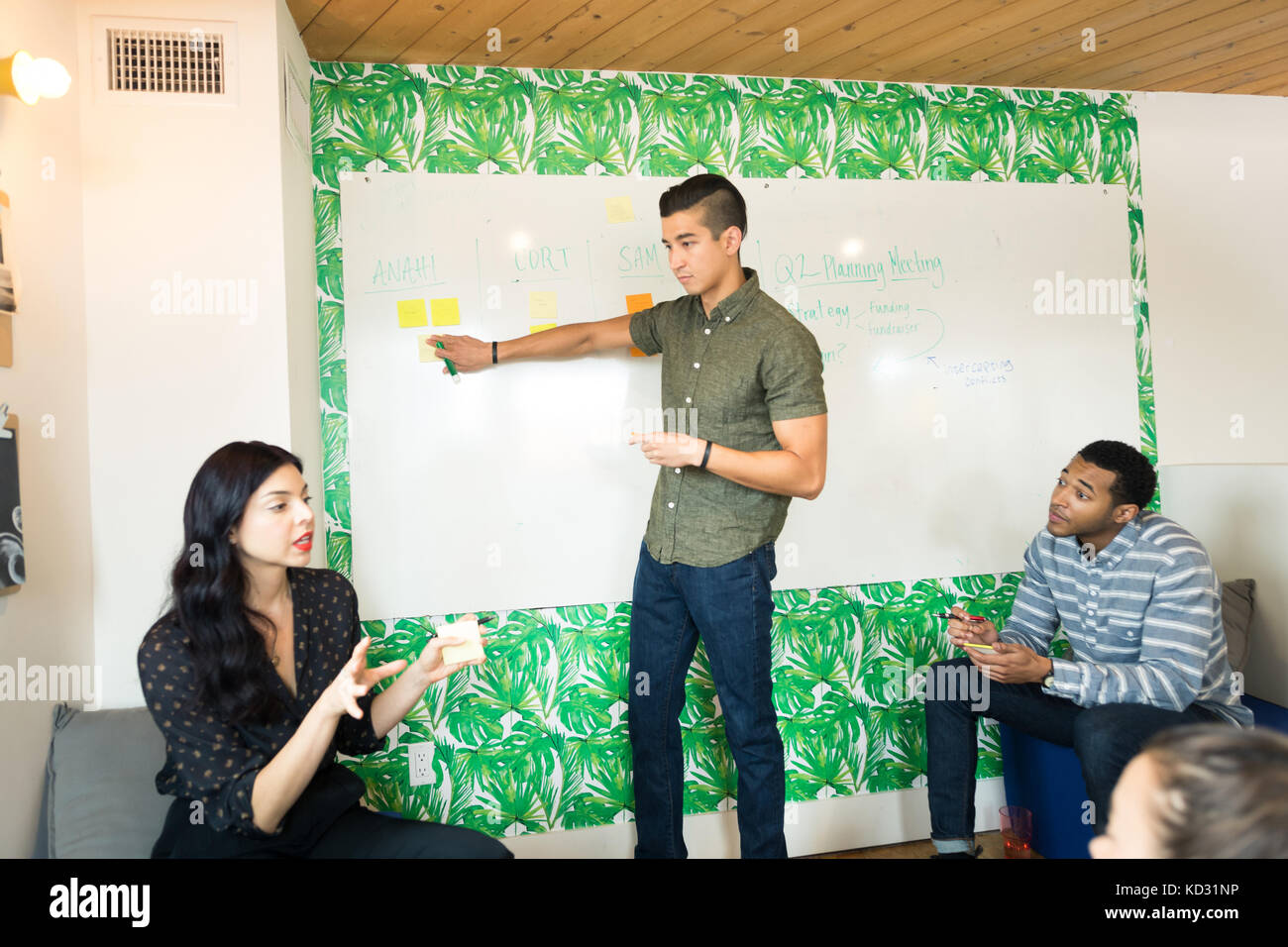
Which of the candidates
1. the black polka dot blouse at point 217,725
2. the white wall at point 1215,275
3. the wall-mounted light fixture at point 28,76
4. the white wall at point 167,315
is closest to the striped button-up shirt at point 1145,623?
the white wall at point 1215,275

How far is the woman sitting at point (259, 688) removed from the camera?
1.39 meters

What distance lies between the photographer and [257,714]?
4.87 feet

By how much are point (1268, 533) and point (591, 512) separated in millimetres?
1957

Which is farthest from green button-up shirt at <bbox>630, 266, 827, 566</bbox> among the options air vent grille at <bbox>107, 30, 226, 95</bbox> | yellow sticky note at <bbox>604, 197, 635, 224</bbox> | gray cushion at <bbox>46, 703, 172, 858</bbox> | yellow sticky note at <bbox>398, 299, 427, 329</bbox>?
air vent grille at <bbox>107, 30, 226, 95</bbox>

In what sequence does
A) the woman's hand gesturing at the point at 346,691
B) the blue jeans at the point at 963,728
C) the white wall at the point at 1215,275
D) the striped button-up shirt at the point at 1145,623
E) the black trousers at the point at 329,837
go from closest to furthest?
the woman's hand gesturing at the point at 346,691
the black trousers at the point at 329,837
the striped button-up shirt at the point at 1145,623
the blue jeans at the point at 963,728
the white wall at the point at 1215,275

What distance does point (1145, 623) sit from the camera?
81.8 inches

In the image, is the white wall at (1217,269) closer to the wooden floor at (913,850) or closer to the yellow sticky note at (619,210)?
the wooden floor at (913,850)

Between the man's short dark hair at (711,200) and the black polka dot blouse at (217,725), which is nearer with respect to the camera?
the black polka dot blouse at (217,725)

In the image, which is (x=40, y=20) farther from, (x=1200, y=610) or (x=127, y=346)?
(x=1200, y=610)

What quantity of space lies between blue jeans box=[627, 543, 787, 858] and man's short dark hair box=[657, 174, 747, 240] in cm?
78

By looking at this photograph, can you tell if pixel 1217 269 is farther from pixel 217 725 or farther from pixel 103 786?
pixel 103 786

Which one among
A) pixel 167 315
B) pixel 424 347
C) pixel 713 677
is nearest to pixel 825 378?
pixel 713 677

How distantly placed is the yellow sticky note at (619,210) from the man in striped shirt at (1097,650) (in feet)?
4.59
